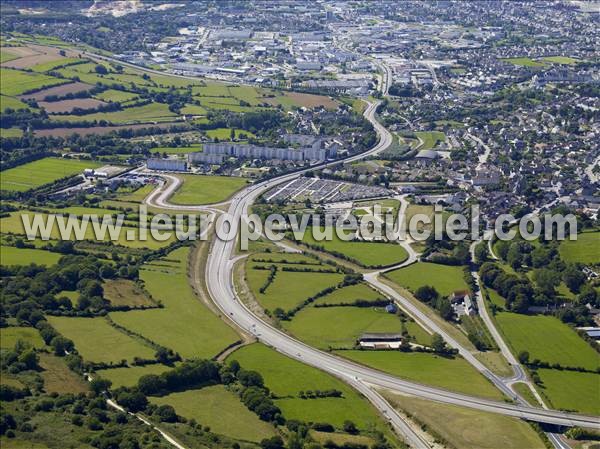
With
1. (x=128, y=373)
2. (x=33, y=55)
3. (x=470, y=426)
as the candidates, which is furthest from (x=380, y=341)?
(x=33, y=55)

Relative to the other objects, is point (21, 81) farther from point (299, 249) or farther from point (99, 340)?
point (99, 340)

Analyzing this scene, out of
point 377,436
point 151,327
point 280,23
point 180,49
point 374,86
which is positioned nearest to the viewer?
point 377,436

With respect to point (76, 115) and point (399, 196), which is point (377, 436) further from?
point (76, 115)

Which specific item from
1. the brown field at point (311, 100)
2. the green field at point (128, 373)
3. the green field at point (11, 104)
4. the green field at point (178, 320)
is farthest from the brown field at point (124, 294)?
the brown field at point (311, 100)

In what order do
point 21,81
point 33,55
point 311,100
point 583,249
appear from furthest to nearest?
point 33,55 → point 21,81 → point 311,100 → point 583,249

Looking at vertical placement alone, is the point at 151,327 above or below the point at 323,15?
below

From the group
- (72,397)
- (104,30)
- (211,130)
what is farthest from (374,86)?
(72,397)
